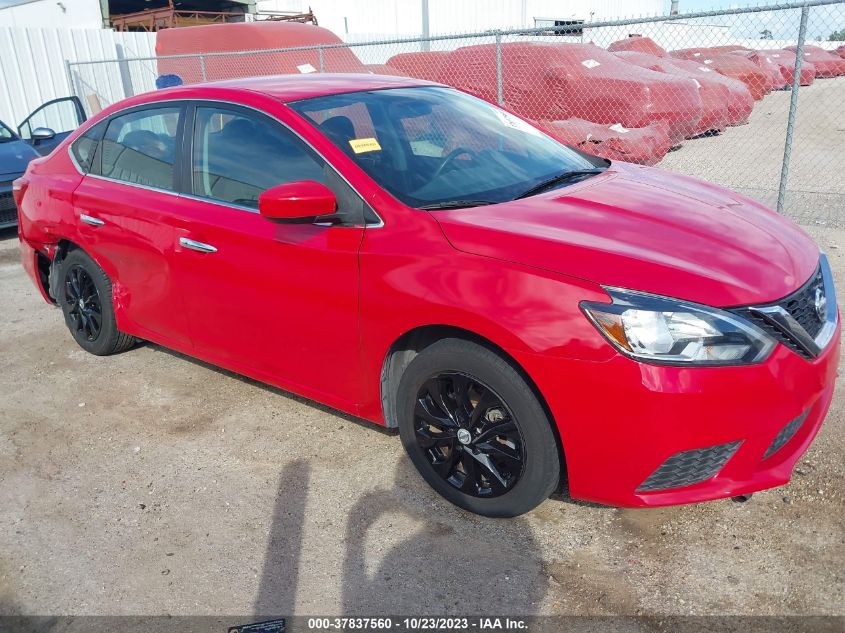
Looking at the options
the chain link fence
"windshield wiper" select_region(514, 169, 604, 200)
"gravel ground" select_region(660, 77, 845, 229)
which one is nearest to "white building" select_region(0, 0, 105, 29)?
the chain link fence

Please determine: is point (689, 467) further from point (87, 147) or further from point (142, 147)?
point (87, 147)

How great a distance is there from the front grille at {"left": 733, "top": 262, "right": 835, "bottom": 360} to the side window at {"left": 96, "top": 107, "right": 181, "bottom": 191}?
285cm

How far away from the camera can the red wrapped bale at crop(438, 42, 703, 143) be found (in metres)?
11.6

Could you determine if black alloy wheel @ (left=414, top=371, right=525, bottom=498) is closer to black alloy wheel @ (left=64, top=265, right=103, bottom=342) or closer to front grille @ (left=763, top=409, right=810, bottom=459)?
front grille @ (left=763, top=409, right=810, bottom=459)

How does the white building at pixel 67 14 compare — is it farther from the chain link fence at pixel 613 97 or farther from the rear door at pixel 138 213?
the rear door at pixel 138 213

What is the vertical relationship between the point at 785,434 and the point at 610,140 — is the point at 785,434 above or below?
above

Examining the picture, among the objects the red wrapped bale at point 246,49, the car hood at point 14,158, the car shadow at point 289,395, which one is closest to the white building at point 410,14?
the red wrapped bale at point 246,49

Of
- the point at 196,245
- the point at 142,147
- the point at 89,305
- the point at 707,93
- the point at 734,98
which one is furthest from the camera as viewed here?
the point at 734,98

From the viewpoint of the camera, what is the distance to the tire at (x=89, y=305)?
4.45 m

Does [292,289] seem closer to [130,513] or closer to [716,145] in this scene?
[130,513]

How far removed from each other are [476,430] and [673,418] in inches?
30.4

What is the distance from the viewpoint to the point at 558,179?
136 inches

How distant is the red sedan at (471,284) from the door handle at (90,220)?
0.04 m

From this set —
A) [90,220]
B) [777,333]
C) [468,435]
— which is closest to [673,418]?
[777,333]
